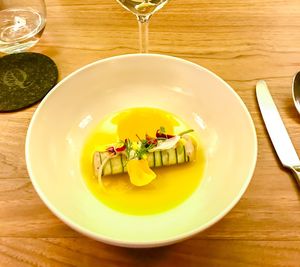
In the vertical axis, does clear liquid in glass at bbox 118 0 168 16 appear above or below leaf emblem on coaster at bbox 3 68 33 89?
above

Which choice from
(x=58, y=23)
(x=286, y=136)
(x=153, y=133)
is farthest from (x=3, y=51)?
(x=286, y=136)

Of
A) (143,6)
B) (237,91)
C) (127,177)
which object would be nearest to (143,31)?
(143,6)

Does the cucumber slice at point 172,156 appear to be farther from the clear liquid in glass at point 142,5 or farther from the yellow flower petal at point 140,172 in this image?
the clear liquid in glass at point 142,5

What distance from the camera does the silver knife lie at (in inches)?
23.8

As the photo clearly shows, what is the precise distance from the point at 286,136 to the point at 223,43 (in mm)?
303

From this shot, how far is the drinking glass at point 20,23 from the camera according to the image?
2.74ft

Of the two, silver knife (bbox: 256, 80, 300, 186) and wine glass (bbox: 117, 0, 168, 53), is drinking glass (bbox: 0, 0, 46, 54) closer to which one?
wine glass (bbox: 117, 0, 168, 53)

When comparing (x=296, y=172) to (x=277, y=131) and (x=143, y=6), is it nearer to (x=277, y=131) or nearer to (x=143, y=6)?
(x=277, y=131)

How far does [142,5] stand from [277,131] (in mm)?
333

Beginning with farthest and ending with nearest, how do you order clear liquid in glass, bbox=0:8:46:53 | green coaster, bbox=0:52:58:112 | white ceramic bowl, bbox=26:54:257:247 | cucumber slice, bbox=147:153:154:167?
clear liquid in glass, bbox=0:8:46:53
green coaster, bbox=0:52:58:112
cucumber slice, bbox=147:153:154:167
white ceramic bowl, bbox=26:54:257:247

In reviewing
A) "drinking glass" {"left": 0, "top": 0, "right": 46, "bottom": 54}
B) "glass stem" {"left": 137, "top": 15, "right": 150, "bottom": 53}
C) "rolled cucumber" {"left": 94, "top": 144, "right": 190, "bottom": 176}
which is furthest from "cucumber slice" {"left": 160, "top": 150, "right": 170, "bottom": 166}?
"drinking glass" {"left": 0, "top": 0, "right": 46, "bottom": 54}

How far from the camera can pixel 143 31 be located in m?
0.80

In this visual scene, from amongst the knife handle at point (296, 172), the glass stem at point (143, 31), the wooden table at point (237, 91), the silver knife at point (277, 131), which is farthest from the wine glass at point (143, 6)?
the knife handle at point (296, 172)

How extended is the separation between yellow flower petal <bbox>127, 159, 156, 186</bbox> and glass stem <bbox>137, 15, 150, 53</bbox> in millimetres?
294
